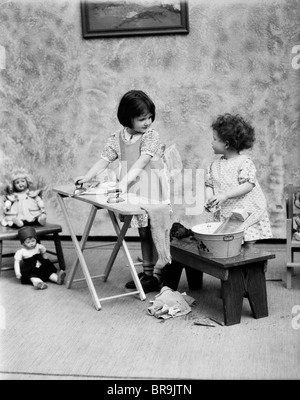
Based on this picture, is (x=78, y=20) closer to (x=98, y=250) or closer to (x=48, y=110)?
(x=48, y=110)

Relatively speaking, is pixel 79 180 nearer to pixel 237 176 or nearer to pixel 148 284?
pixel 148 284

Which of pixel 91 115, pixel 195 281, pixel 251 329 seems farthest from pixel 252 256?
pixel 91 115

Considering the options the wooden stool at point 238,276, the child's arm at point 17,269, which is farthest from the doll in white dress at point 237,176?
the child's arm at point 17,269

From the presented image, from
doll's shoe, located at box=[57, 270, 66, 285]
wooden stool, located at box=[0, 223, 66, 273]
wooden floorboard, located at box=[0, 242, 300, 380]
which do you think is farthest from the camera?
wooden stool, located at box=[0, 223, 66, 273]

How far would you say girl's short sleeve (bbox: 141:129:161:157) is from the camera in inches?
171

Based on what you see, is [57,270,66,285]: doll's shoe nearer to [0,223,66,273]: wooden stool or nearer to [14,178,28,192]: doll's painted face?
[0,223,66,273]: wooden stool

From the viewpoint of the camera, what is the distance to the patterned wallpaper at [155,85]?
5.49m

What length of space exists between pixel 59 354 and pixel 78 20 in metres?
3.29

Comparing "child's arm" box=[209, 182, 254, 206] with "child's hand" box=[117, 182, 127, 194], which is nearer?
"child's arm" box=[209, 182, 254, 206]

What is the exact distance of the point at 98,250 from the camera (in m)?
5.66

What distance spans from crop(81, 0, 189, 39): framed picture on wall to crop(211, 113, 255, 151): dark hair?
1.64 m

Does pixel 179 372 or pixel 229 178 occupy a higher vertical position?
pixel 229 178

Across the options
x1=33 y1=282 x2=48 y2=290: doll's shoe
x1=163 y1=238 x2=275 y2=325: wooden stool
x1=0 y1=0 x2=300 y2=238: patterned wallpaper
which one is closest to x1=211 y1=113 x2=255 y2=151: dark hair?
x1=163 y1=238 x2=275 y2=325: wooden stool
